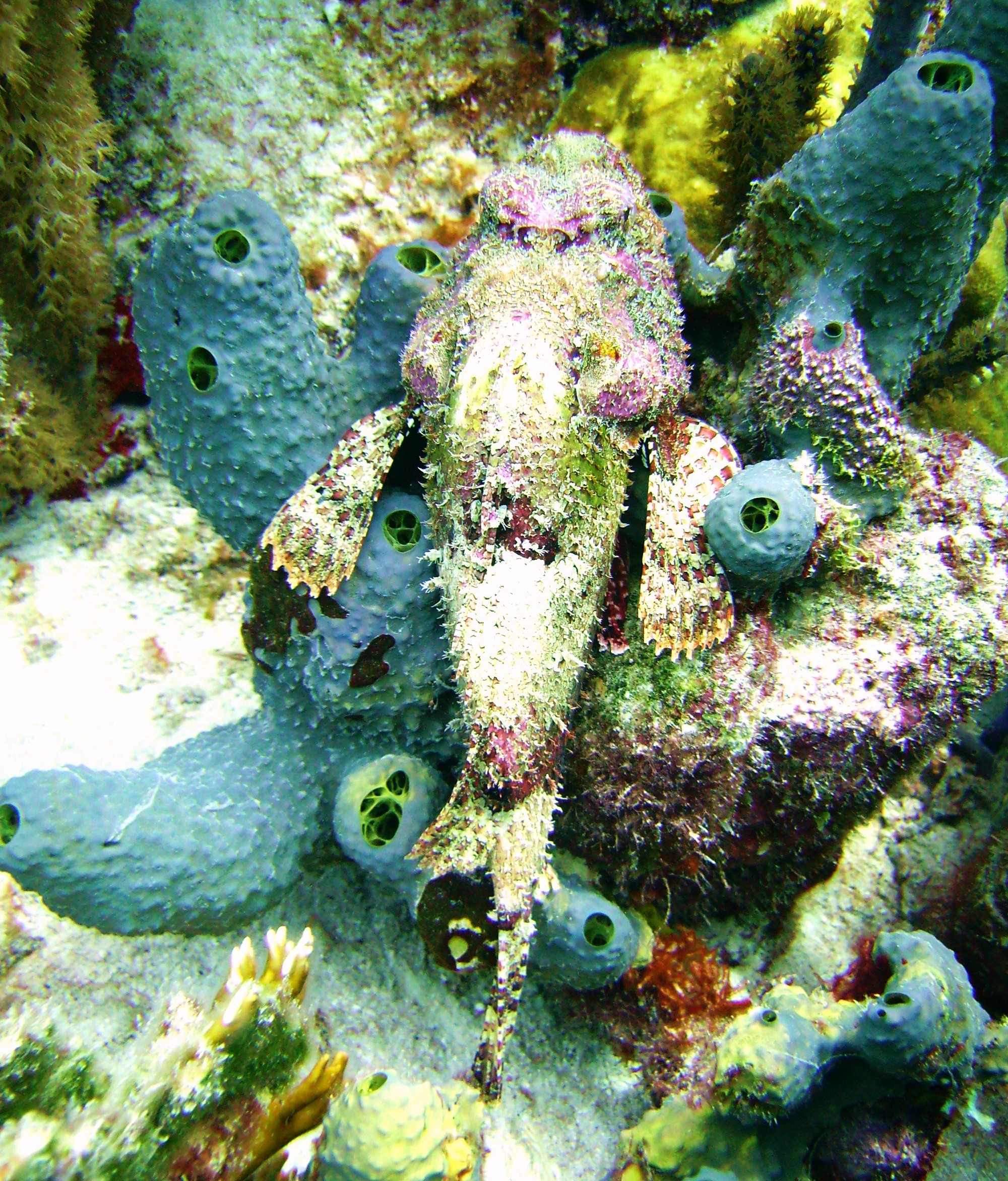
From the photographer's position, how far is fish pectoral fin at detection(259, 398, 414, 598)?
93.3 inches

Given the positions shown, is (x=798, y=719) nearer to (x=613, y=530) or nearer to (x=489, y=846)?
(x=613, y=530)

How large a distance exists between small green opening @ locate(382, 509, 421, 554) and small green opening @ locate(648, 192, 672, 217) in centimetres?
169

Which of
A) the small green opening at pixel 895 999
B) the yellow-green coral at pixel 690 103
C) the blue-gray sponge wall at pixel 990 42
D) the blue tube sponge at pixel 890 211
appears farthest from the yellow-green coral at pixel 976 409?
the small green opening at pixel 895 999

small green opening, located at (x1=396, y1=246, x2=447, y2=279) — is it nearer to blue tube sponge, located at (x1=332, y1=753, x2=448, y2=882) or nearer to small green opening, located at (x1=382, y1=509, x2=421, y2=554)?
small green opening, located at (x1=382, y1=509, x2=421, y2=554)

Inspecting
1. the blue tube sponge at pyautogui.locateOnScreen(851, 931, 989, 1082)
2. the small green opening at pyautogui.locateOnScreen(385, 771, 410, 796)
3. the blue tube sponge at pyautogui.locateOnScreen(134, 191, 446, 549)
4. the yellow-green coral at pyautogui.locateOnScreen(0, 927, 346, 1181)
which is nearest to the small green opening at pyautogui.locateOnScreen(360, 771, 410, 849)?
the small green opening at pyautogui.locateOnScreen(385, 771, 410, 796)

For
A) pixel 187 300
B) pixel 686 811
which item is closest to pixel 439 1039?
pixel 686 811

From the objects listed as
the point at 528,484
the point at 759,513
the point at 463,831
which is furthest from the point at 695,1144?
the point at 528,484

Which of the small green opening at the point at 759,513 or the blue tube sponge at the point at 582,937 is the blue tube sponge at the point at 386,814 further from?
the small green opening at the point at 759,513

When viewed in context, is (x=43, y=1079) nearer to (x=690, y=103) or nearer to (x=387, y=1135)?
(x=387, y=1135)

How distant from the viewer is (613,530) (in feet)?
7.25

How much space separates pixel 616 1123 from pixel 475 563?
2426 millimetres

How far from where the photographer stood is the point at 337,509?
2420 millimetres

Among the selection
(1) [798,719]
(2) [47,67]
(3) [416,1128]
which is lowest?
(3) [416,1128]

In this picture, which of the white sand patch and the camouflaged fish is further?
the white sand patch
